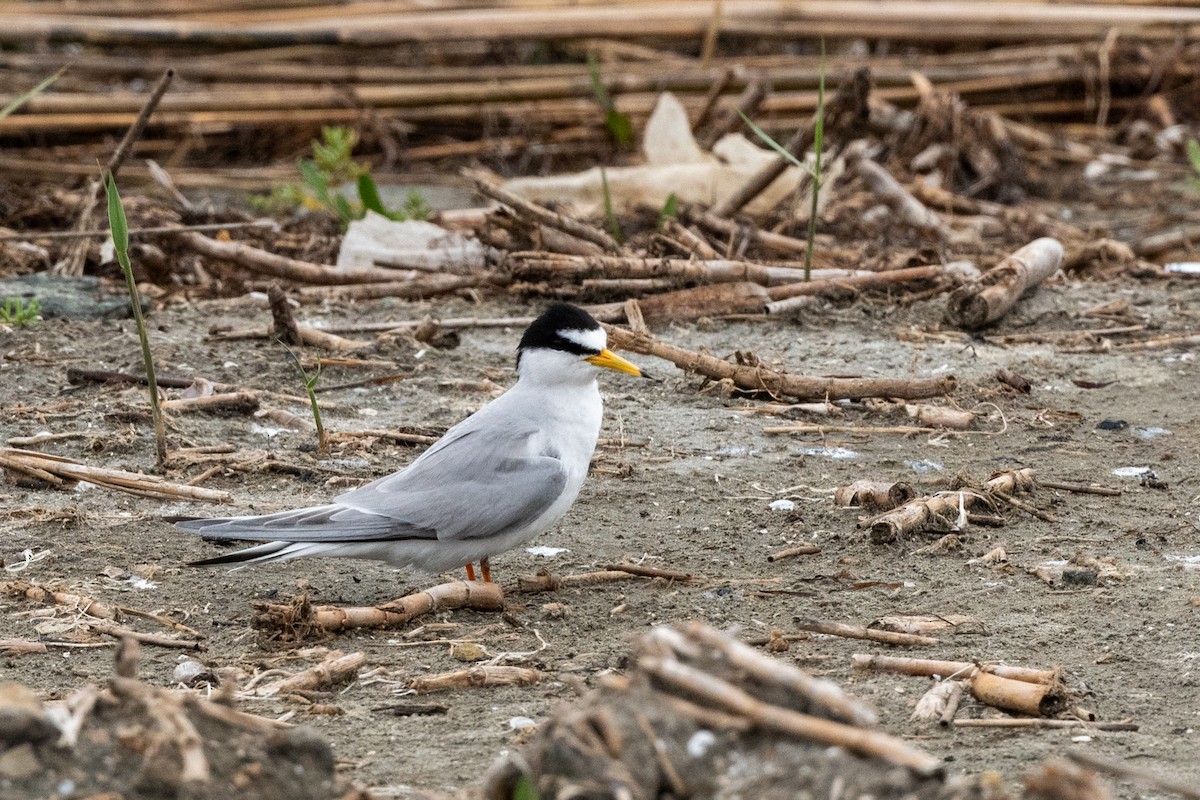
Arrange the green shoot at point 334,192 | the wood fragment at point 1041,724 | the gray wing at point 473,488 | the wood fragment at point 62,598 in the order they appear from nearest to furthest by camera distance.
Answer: the wood fragment at point 1041,724 < the wood fragment at point 62,598 < the gray wing at point 473,488 < the green shoot at point 334,192

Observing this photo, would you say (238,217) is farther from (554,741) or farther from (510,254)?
(554,741)

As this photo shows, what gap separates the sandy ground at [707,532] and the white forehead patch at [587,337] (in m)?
0.59

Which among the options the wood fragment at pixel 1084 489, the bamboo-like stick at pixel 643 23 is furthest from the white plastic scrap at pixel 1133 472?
the bamboo-like stick at pixel 643 23

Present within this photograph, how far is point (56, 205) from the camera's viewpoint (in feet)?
28.0

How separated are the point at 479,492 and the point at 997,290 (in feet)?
10.3

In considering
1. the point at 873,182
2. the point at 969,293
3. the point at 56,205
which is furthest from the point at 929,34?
the point at 56,205

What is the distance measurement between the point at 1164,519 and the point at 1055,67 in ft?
23.6

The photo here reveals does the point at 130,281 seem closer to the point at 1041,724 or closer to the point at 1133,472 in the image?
the point at 1041,724

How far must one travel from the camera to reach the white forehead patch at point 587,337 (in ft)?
14.9

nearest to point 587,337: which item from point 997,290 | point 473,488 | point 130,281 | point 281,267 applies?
point 473,488

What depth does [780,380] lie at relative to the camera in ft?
18.7

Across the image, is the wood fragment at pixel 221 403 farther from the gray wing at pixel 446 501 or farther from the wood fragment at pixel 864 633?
the wood fragment at pixel 864 633

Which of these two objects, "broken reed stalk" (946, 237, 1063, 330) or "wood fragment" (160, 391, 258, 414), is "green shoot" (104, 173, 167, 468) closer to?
"wood fragment" (160, 391, 258, 414)

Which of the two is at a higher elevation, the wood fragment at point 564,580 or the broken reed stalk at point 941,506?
the broken reed stalk at point 941,506
